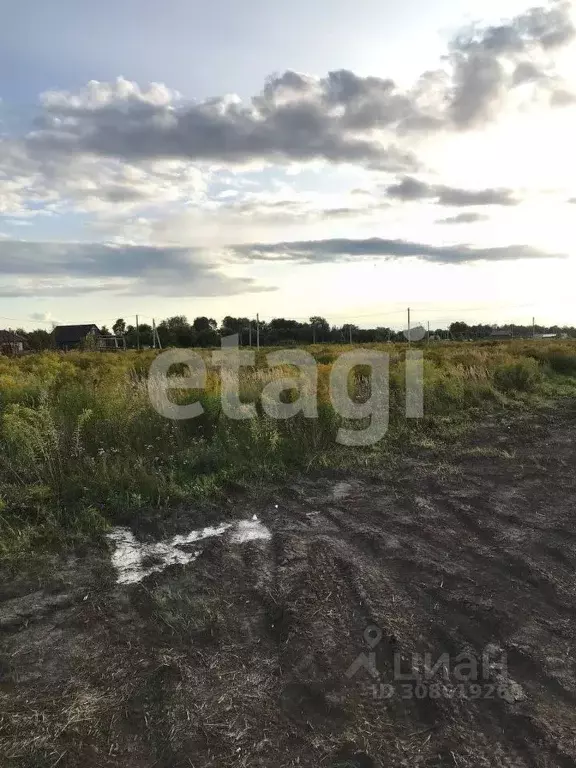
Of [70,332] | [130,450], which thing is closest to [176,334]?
[70,332]

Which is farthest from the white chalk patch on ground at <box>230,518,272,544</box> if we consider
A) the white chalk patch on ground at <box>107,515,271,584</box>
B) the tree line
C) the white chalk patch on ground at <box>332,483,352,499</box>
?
the tree line

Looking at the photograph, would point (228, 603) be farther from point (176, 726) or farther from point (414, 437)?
point (414, 437)

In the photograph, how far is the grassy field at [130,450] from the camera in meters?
4.88

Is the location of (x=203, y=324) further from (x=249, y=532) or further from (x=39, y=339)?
(x=249, y=532)

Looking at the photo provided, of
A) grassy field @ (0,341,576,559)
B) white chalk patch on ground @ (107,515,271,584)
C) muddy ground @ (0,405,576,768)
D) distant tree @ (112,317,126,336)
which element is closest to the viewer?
muddy ground @ (0,405,576,768)

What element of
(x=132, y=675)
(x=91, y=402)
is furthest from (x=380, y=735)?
(x=91, y=402)

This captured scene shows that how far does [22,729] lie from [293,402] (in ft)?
19.2

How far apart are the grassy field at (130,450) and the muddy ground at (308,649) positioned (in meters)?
0.56

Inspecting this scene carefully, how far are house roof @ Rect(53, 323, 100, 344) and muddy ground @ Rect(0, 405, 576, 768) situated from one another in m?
62.5

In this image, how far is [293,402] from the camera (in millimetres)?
7957

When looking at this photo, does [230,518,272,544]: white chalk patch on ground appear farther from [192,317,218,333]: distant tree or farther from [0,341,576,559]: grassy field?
[192,317,218,333]: distant tree

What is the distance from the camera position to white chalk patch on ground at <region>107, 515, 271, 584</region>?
12.9ft

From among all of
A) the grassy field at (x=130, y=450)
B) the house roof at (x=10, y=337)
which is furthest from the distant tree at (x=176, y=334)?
the grassy field at (x=130, y=450)

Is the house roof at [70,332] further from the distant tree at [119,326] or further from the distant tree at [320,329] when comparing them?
the distant tree at [320,329]
